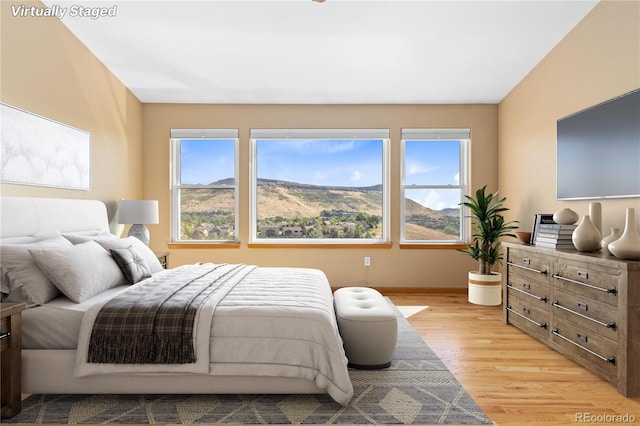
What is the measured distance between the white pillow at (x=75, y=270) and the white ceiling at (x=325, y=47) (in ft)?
6.47

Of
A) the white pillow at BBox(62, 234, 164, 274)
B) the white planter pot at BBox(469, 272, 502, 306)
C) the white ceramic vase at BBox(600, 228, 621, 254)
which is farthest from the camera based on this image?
the white planter pot at BBox(469, 272, 502, 306)

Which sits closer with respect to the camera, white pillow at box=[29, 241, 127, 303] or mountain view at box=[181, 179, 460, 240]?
white pillow at box=[29, 241, 127, 303]

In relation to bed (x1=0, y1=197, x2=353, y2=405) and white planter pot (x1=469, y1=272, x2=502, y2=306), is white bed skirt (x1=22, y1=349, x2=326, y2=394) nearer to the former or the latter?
bed (x1=0, y1=197, x2=353, y2=405)

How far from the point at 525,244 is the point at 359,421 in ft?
7.88

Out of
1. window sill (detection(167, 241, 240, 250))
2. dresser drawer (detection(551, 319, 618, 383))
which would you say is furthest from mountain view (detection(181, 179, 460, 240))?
dresser drawer (detection(551, 319, 618, 383))

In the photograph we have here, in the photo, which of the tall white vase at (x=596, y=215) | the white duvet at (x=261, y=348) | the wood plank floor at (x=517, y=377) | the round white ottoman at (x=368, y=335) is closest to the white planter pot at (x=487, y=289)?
the wood plank floor at (x=517, y=377)

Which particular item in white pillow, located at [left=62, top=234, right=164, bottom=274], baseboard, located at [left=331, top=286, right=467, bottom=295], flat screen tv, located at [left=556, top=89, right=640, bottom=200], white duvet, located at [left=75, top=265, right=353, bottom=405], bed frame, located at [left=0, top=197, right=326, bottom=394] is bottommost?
baseboard, located at [left=331, top=286, right=467, bottom=295]

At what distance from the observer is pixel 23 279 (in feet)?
7.34

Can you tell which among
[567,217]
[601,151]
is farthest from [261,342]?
[601,151]

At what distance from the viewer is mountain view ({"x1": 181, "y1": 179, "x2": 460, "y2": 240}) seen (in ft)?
16.9

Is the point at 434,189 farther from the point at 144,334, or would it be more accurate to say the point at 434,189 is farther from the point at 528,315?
the point at 144,334

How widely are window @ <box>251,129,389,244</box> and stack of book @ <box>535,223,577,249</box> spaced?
216 centimetres

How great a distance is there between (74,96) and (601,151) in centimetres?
445

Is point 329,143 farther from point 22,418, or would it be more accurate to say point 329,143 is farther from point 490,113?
point 22,418
